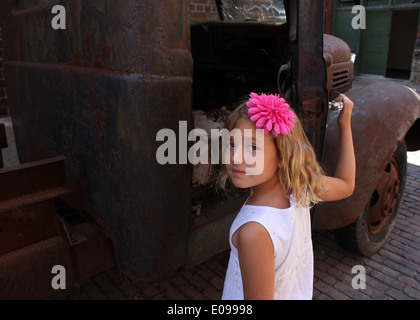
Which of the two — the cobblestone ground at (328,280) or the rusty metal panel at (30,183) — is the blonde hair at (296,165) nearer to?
the rusty metal panel at (30,183)

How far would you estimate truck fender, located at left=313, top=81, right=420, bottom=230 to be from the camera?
2.16 m

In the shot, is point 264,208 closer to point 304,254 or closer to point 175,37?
point 304,254

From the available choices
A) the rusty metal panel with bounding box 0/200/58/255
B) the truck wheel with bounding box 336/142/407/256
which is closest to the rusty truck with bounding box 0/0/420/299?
the rusty metal panel with bounding box 0/200/58/255

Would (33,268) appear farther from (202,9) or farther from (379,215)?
(202,9)

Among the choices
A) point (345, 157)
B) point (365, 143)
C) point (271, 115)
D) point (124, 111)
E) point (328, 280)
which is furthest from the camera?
point (328, 280)

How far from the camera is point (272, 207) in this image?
1148 millimetres

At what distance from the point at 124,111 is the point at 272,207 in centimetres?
60

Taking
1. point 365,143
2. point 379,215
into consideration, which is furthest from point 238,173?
point 379,215

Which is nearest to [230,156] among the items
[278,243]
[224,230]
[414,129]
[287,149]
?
[287,149]

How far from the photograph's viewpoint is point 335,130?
7.00 feet

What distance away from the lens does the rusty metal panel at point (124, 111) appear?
128cm

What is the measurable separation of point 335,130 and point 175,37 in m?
1.20

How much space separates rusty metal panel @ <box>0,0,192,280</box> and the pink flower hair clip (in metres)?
0.37

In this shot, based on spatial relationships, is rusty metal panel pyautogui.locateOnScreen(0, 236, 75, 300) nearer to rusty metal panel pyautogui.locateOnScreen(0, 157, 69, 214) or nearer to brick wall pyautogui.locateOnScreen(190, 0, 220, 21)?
rusty metal panel pyautogui.locateOnScreen(0, 157, 69, 214)
